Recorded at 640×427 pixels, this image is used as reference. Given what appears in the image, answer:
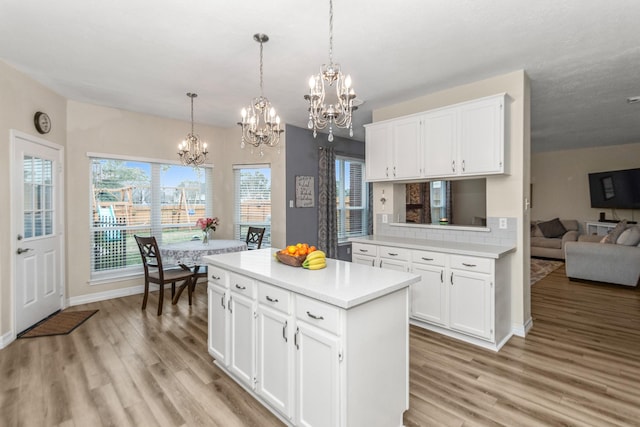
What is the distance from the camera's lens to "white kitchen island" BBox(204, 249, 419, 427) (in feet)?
5.30

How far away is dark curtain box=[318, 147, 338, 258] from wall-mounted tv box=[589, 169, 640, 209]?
6083 millimetres

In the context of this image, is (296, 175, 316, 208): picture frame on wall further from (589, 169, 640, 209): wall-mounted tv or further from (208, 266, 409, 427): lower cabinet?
(589, 169, 640, 209): wall-mounted tv

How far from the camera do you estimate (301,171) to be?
538cm

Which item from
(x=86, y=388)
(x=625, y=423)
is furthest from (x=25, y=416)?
(x=625, y=423)

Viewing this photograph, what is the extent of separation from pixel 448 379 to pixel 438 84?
9.47 feet

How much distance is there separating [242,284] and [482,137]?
8.64 feet

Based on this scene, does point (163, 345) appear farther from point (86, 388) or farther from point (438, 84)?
point (438, 84)

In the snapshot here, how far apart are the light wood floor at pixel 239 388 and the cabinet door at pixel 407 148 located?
→ 178 centimetres

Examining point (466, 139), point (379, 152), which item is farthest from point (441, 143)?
point (379, 152)

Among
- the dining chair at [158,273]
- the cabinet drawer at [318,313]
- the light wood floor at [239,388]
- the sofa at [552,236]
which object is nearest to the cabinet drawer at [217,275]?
the light wood floor at [239,388]

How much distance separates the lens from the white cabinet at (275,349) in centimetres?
187

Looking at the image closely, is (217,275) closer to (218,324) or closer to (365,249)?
(218,324)

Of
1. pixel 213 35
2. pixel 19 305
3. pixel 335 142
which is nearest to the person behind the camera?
pixel 213 35

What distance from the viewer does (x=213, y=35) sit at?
2.51 meters
